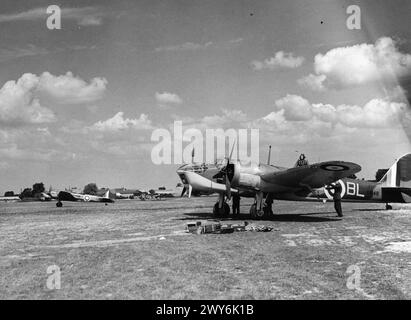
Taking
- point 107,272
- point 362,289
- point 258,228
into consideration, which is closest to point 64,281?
point 107,272

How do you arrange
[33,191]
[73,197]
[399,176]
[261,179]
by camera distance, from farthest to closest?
[33,191] → [73,197] → [399,176] → [261,179]

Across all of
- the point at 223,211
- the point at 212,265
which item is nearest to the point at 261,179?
the point at 223,211

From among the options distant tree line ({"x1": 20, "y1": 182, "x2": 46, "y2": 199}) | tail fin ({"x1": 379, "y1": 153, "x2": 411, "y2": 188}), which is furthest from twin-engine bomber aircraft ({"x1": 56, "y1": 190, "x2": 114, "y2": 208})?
distant tree line ({"x1": 20, "y1": 182, "x2": 46, "y2": 199})

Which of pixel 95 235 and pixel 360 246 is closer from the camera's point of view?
pixel 360 246

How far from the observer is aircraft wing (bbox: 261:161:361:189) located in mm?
17344

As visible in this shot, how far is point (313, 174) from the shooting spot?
18812mm

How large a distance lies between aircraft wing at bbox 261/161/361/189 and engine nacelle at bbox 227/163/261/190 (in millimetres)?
446

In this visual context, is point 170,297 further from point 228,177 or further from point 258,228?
point 228,177

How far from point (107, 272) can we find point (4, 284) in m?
1.81

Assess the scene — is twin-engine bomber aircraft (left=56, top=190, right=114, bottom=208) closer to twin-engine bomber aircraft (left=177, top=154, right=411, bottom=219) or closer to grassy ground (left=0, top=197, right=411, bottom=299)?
twin-engine bomber aircraft (left=177, top=154, right=411, bottom=219)

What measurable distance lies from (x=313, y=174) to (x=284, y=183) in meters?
1.58

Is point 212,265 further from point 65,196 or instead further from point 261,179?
point 65,196

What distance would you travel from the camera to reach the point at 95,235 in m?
14.9

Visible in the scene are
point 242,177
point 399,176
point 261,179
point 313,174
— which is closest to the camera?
point 313,174
